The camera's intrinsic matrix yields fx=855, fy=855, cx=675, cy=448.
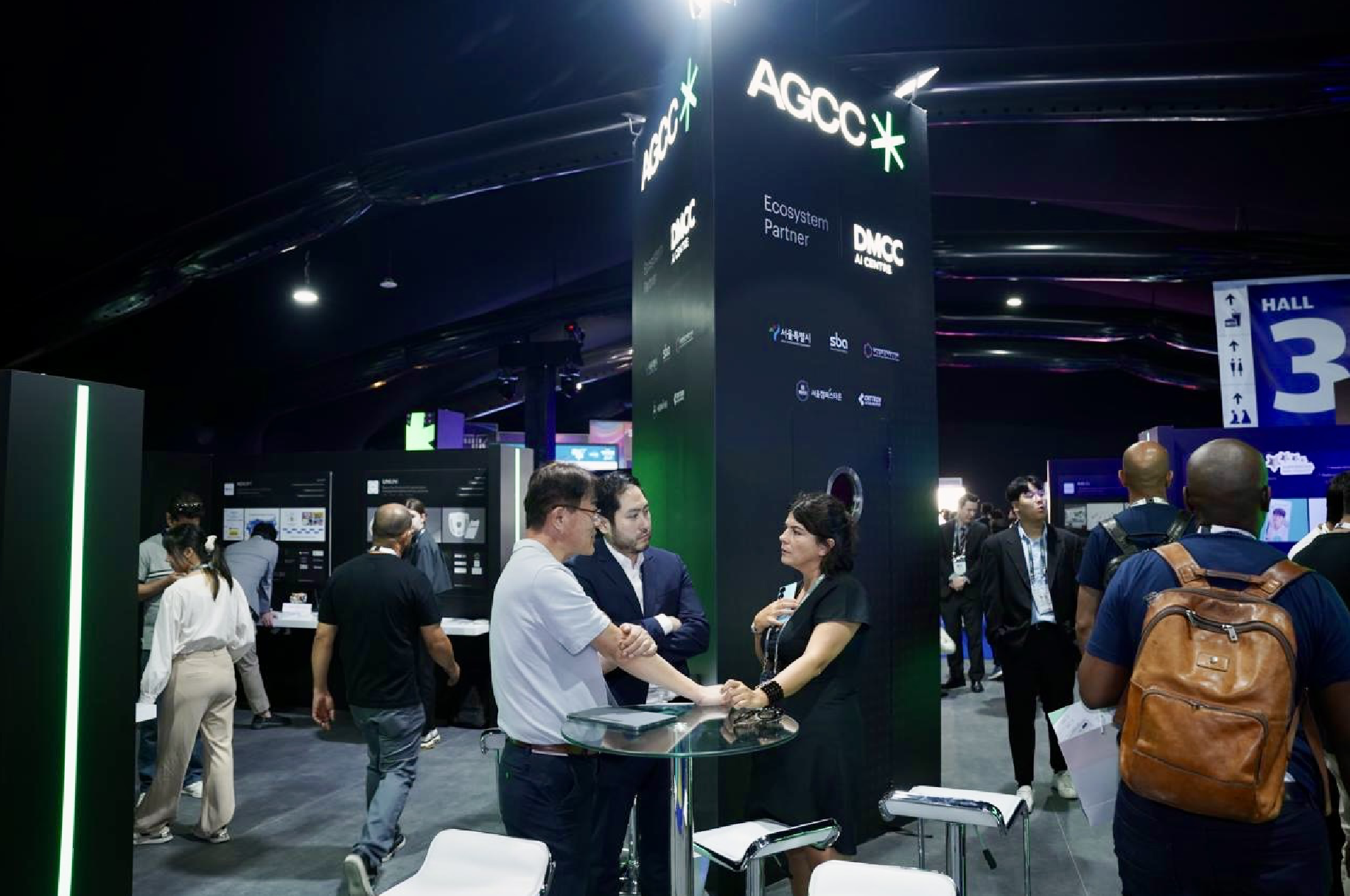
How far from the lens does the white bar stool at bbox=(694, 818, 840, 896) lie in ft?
7.05

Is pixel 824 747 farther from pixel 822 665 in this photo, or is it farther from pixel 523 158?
pixel 523 158

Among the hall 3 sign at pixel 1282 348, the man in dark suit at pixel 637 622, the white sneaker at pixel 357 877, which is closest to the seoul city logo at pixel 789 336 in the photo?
the man in dark suit at pixel 637 622

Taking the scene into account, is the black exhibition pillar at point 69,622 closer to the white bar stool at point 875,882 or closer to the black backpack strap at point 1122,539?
the white bar stool at point 875,882

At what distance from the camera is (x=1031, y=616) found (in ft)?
14.7

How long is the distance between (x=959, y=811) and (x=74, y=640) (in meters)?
2.63

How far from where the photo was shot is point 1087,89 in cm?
471

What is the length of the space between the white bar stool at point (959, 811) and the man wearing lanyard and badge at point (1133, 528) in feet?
2.32

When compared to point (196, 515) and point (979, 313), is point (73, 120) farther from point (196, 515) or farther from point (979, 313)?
point (979, 313)

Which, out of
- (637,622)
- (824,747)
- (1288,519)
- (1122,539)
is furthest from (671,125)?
(1288,519)

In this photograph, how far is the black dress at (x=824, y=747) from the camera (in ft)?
8.19

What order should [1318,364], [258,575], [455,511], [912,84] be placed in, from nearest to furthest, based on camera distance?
[912,84] < [1318,364] < [258,575] < [455,511]

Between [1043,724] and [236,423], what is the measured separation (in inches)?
376

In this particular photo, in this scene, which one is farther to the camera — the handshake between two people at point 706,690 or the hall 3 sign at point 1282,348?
the hall 3 sign at point 1282,348

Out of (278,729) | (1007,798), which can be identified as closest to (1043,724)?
(1007,798)
